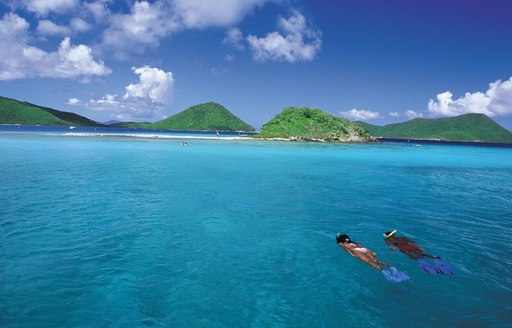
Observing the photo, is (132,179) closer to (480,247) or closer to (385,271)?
(385,271)

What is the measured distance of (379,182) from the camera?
3650 cm

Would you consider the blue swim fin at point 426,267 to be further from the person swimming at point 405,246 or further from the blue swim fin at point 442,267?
the person swimming at point 405,246

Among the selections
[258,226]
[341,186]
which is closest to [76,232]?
[258,226]

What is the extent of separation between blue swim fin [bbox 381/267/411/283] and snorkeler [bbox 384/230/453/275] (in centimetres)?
119

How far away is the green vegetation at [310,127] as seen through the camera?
445 ft

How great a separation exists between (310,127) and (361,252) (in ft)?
426

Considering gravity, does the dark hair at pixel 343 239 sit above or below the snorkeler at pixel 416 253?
above

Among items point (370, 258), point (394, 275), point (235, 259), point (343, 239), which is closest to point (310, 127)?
point (343, 239)

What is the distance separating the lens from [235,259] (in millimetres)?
13953

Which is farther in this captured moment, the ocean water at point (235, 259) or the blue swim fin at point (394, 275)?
the blue swim fin at point (394, 275)

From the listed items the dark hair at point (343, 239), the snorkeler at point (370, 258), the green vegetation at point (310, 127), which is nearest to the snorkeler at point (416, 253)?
the snorkeler at point (370, 258)

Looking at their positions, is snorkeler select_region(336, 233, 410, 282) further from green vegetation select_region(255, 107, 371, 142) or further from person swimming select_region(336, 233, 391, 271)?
green vegetation select_region(255, 107, 371, 142)

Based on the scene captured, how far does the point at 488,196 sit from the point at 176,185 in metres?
30.5

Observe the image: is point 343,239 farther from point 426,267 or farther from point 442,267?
point 442,267
